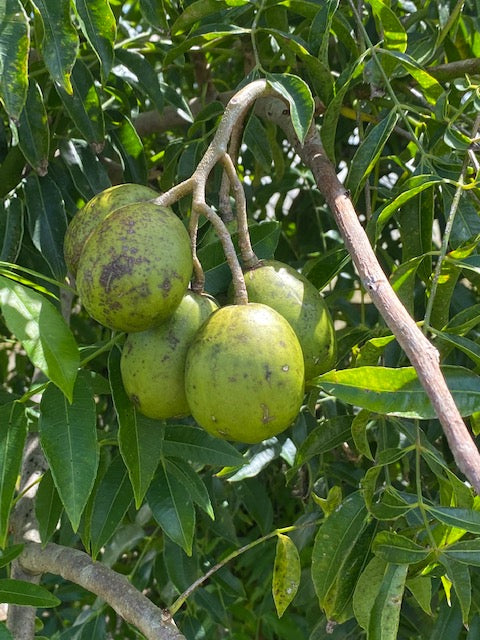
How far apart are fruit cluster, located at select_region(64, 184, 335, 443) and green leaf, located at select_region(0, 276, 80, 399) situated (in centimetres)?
5

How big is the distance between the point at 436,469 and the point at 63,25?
0.78 m

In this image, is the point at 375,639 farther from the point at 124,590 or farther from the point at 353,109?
the point at 353,109

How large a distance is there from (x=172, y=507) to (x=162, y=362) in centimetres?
34

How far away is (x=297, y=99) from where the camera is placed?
3.71ft

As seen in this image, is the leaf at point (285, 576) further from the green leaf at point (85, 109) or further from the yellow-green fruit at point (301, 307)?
the green leaf at point (85, 109)

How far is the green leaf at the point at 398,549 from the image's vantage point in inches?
41.6

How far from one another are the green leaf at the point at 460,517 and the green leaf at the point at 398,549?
0.06 metres

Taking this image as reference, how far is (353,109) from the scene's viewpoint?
1.63 metres

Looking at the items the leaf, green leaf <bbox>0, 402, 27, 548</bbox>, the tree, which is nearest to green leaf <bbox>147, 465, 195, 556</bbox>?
the tree

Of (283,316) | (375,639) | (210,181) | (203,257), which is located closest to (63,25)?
(203,257)

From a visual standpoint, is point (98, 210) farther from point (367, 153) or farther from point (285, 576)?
point (285, 576)

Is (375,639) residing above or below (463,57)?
below

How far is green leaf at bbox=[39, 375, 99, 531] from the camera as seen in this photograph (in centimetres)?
102

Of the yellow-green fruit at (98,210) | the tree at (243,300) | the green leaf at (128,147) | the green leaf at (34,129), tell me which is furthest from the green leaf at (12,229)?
the yellow-green fruit at (98,210)
